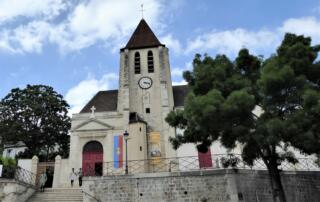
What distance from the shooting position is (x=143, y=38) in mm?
26875

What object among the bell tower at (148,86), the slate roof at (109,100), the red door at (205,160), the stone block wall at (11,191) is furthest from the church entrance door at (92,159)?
the red door at (205,160)

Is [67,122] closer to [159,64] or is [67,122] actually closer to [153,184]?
[159,64]

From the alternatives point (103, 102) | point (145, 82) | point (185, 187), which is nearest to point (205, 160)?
point (185, 187)

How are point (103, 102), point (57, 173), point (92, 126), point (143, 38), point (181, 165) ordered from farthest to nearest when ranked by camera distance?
point (143, 38) → point (103, 102) → point (92, 126) → point (57, 173) → point (181, 165)

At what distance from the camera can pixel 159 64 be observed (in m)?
24.4

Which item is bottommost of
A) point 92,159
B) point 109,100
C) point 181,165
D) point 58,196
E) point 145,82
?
point 58,196

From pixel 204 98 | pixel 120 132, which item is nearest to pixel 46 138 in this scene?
pixel 120 132

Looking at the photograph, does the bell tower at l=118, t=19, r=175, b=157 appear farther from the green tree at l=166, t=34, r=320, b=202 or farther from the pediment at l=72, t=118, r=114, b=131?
the green tree at l=166, t=34, r=320, b=202

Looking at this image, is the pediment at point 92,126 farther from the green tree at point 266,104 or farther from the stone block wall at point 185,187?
the green tree at point 266,104

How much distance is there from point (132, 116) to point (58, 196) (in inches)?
362

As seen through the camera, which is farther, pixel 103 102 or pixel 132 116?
pixel 103 102

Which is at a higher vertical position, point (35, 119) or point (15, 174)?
point (35, 119)

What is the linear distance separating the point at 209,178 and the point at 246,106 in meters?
5.32

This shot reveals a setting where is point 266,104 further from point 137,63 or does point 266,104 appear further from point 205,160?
point 137,63
